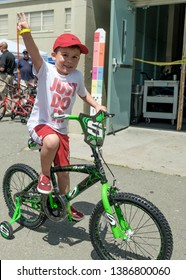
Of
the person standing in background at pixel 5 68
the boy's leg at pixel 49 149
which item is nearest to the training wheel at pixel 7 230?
the boy's leg at pixel 49 149

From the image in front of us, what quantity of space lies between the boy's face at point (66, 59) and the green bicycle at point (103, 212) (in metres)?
0.44

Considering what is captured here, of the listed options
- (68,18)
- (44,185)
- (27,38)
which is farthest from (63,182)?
(68,18)

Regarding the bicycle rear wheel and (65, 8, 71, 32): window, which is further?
(65, 8, 71, 32): window

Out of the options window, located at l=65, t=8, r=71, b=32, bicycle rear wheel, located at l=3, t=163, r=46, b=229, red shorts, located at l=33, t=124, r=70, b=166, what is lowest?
bicycle rear wheel, located at l=3, t=163, r=46, b=229

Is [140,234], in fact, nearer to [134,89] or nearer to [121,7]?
[121,7]

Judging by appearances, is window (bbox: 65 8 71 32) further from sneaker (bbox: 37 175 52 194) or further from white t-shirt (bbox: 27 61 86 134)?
sneaker (bbox: 37 175 52 194)

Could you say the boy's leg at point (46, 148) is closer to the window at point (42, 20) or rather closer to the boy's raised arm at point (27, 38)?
the boy's raised arm at point (27, 38)

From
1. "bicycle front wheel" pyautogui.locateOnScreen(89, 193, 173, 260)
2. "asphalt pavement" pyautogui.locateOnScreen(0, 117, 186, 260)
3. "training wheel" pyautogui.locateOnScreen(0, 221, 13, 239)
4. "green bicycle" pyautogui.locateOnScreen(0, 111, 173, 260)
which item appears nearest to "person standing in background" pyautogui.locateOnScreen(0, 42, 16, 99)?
"asphalt pavement" pyautogui.locateOnScreen(0, 117, 186, 260)

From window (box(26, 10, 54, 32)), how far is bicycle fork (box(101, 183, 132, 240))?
87.2 ft

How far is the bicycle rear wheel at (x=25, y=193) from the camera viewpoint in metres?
3.36

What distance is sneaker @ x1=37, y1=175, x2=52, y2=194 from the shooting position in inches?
119

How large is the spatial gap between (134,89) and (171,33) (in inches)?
163

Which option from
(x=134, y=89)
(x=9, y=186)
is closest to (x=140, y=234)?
(x=9, y=186)

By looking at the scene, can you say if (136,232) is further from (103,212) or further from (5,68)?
(5,68)
